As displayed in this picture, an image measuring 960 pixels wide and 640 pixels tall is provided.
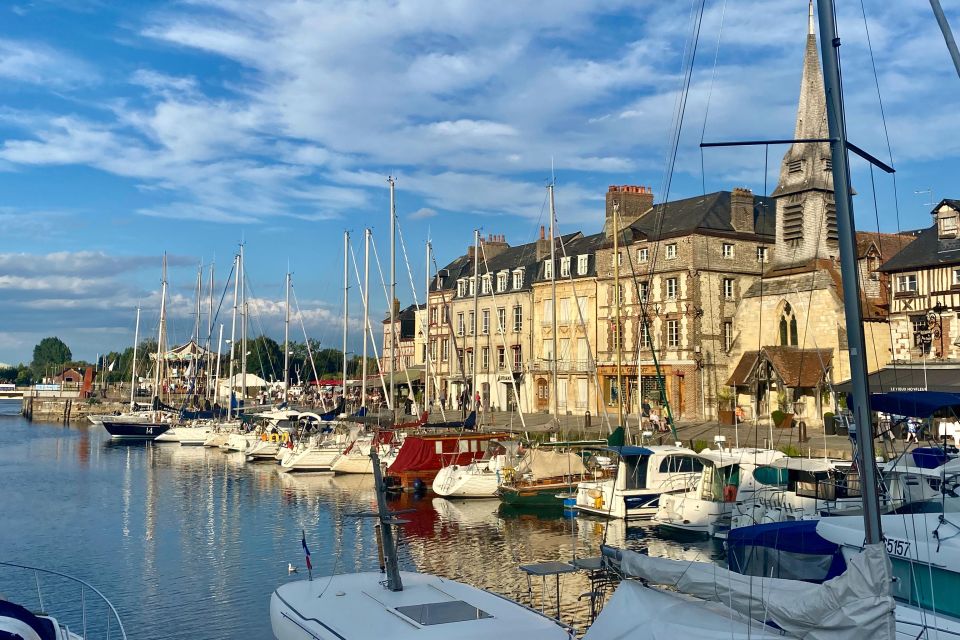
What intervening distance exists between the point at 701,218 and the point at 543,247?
17.0m

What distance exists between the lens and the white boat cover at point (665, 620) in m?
10.3

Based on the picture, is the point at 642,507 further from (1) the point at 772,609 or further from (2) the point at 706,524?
(1) the point at 772,609

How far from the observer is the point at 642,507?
30.5 m

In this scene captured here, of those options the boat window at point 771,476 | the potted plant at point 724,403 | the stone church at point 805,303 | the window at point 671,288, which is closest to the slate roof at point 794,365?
the stone church at point 805,303

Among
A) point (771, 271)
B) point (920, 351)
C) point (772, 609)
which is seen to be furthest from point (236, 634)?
point (771, 271)

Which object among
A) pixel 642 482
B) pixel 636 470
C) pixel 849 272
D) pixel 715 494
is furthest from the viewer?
pixel 636 470

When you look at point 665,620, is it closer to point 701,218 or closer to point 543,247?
point 701,218

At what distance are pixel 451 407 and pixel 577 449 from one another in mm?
33830

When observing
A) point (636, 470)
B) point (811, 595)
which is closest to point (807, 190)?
point (636, 470)

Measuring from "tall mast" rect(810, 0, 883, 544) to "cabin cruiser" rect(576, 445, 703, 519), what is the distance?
65.9 ft

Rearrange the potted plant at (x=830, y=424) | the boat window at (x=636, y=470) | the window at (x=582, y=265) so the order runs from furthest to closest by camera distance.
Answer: the window at (x=582, y=265)
the potted plant at (x=830, y=424)
the boat window at (x=636, y=470)

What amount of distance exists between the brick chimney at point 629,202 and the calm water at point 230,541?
27509 mm

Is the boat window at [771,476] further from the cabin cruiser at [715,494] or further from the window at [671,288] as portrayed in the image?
the window at [671,288]

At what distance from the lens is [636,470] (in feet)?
103
